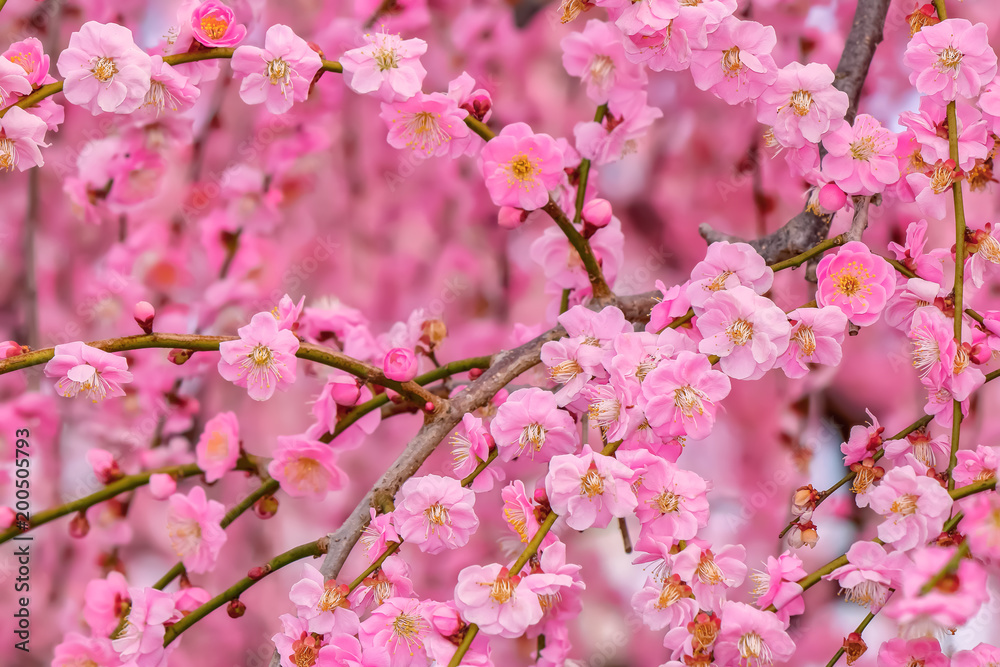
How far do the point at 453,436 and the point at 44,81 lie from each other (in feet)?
1.34

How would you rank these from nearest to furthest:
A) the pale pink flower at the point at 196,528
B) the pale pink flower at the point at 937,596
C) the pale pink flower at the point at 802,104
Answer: the pale pink flower at the point at 937,596
the pale pink flower at the point at 802,104
the pale pink flower at the point at 196,528

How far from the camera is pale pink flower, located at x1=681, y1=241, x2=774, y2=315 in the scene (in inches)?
23.7

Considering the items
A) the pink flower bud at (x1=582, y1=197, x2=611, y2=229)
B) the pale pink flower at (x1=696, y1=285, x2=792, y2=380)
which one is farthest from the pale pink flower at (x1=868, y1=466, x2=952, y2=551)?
the pink flower bud at (x1=582, y1=197, x2=611, y2=229)

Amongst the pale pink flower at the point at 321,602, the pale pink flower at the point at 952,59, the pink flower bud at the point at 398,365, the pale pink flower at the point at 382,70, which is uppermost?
the pale pink flower at the point at 952,59

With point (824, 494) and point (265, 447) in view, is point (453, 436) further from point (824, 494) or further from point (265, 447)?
point (265, 447)

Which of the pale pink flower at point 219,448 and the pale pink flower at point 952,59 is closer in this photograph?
the pale pink flower at point 952,59

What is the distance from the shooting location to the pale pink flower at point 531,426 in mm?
598

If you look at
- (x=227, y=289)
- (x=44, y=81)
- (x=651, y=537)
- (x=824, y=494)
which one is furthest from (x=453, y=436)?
(x=227, y=289)

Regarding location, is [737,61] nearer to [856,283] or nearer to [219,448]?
[856,283]

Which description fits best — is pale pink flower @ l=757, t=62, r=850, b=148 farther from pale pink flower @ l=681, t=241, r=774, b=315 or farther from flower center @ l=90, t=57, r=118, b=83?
flower center @ l=90, t=57, r=118, b=83

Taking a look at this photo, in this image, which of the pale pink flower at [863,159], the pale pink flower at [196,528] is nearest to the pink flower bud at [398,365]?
the pale pink flower at [196,528]

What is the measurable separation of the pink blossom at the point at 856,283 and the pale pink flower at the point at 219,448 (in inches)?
20.5

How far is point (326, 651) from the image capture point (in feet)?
1.88

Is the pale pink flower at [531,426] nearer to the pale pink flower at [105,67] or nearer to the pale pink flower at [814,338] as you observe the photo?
the pale pink flower at [814,338]
